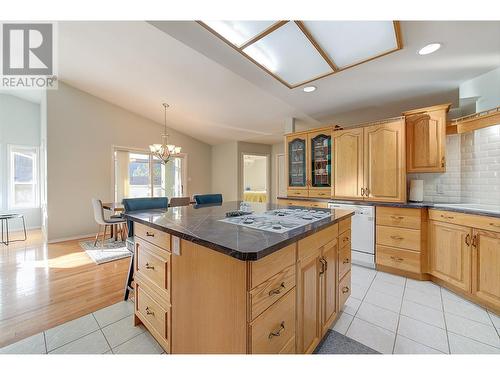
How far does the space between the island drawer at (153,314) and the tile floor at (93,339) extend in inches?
4.7

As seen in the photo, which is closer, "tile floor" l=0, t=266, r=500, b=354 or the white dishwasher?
"tile floor" l=0, t=266, r=500, b=354

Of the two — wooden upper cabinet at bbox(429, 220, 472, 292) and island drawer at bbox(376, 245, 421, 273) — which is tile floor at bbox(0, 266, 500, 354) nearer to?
wooden upper cabinet at bbox(429, 220, 472, 292)

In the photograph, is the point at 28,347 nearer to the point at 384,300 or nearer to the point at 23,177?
the point at 384,300

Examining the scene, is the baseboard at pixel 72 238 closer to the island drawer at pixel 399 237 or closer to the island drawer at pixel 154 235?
the island drawer at pixel 154 235

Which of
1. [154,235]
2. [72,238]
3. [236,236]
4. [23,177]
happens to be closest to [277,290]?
[236,236]

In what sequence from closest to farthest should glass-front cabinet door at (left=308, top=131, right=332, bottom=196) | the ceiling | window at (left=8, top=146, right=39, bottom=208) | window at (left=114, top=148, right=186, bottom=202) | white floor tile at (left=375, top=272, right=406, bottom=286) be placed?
the ceiling < white floor tile at (left=375, top=272, right=406, bottom=286) < glass-front cabinet door at (left=308, top=131, right=332, bottom=196) < window at (left=8, top=146, right=39, bottom=208) < window at (left=114, top=148, right=186, bottom=202)

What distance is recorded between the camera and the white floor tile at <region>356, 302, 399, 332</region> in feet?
5.41

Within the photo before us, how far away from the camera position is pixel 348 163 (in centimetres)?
299

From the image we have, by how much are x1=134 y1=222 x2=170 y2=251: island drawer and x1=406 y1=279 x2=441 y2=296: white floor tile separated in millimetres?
Answer: 2505

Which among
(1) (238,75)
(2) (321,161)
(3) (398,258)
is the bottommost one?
(3) (398,258)

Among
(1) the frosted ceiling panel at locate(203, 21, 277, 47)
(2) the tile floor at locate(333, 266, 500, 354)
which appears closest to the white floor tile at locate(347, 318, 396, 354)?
(2) the tile floor at locate(333, 266, 500, 354)

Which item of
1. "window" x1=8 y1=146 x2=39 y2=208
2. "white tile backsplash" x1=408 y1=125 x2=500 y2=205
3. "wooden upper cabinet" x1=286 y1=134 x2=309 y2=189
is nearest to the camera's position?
"white tile backsplash" x1=408 y1=125 x2=500 y2=205

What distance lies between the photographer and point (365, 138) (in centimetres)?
281

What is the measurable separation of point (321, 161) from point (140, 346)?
3.14 m
